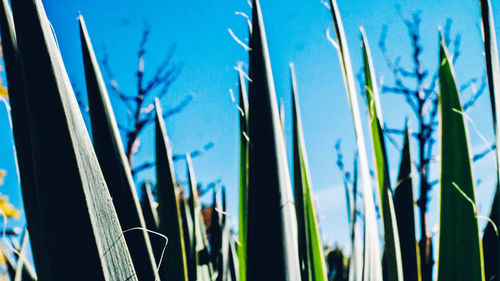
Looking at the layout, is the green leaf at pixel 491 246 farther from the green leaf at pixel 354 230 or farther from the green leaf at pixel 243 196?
the green leaf at pixel 243 196

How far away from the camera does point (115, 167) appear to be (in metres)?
0.38

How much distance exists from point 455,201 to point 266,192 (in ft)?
0.60

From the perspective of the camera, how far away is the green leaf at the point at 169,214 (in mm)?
466

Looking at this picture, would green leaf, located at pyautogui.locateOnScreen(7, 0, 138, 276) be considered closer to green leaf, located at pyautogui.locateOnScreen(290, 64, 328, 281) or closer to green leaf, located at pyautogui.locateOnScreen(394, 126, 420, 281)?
green leaf, located at pyautogui.locateOnScreen(290, 64, 328, 281)

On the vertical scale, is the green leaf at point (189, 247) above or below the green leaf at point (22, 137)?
A: below

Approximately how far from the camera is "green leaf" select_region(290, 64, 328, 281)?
442 millimetres

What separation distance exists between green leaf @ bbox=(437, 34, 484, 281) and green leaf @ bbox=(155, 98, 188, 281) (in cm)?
27

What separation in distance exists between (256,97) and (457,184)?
0.20m

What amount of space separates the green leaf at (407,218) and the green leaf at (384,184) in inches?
3.0

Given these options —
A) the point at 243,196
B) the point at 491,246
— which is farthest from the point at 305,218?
the point at 491,246

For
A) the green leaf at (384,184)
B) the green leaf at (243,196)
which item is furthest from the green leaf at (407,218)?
the green leaf at (243,196)

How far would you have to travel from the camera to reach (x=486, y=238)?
1.60ft

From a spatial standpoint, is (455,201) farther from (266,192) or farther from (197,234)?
(197,234)

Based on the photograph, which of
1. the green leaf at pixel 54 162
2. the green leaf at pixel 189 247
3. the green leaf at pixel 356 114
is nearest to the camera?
the green leaf at pixel 54 162
